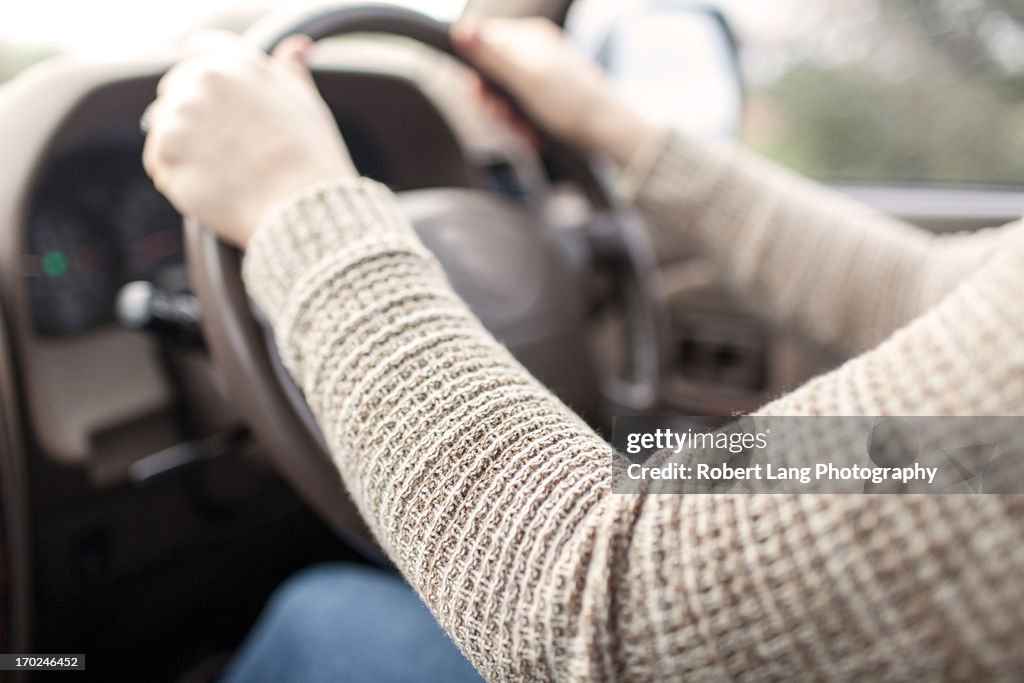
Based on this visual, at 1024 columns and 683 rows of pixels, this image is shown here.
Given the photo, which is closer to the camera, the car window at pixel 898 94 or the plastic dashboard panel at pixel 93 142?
the plastic dashboard panel at pixel 93 142

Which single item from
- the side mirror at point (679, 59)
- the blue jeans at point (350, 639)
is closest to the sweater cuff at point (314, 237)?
the blue jeans at point (350, 639)

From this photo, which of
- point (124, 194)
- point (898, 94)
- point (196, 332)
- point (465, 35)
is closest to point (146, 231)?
point (124, 194)

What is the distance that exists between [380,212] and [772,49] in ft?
4.47

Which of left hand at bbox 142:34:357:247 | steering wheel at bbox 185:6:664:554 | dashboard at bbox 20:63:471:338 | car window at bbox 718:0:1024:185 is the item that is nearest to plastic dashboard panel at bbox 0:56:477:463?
dashboard at bbox 20:63:471:338

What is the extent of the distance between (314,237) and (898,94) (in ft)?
4.55

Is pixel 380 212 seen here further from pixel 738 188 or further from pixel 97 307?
pixel 97 307

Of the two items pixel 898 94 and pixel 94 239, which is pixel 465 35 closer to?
pixel 94 239

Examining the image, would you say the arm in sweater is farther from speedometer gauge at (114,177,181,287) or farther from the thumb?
speedometer gauge at (114,177,181,287)

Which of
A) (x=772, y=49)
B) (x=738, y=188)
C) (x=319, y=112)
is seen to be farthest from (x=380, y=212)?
(x=772, y=49)

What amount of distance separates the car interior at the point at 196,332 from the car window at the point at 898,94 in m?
0.19

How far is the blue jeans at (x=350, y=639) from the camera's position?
0.57m

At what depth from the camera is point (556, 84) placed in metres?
0.84

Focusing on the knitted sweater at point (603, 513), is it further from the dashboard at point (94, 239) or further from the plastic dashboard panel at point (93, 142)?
the dashboard at point (94, 239)

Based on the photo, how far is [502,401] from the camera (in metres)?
0.42
